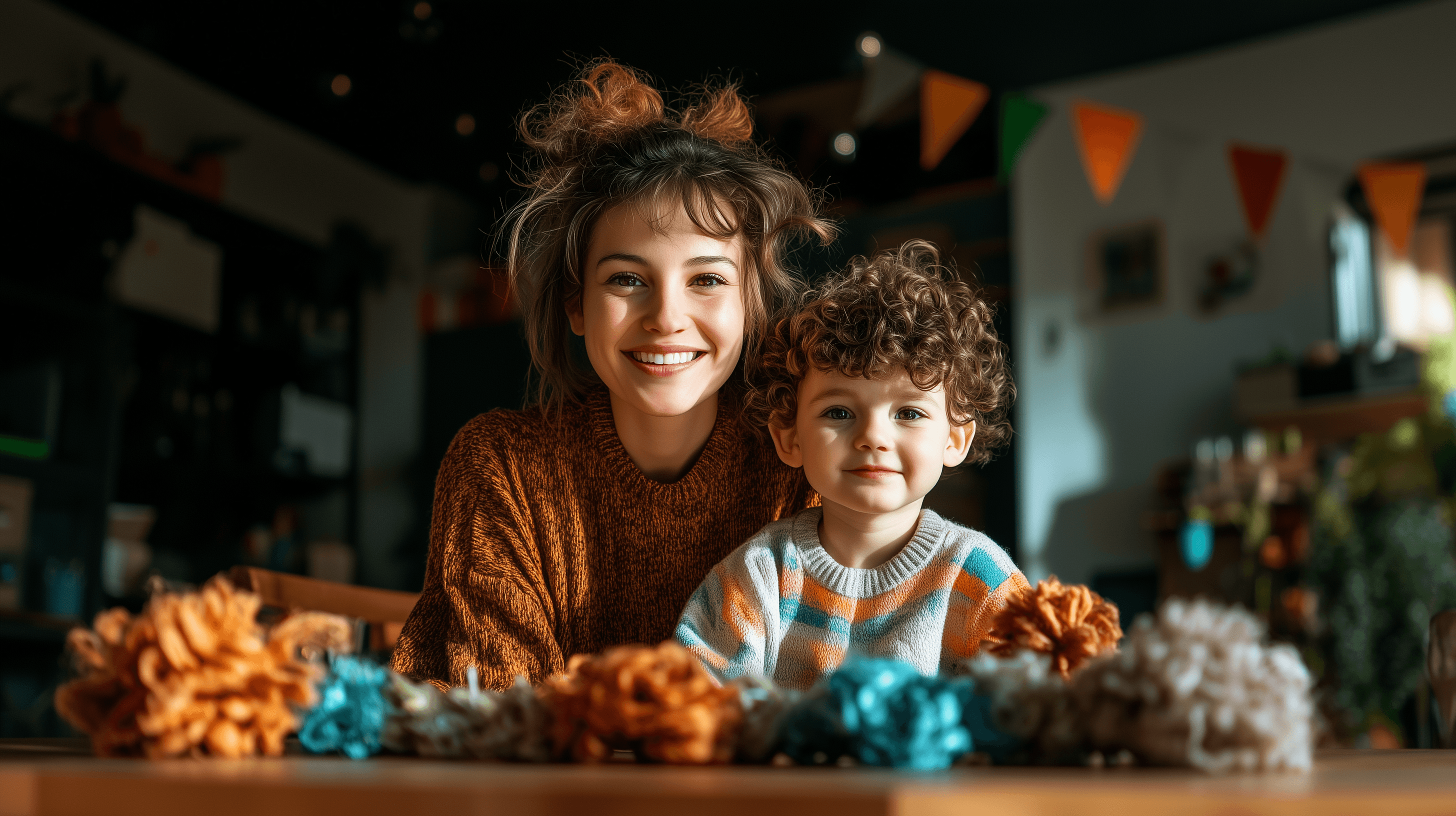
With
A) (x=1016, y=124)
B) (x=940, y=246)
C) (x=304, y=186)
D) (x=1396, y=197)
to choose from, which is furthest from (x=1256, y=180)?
A: (x=304, y=186)

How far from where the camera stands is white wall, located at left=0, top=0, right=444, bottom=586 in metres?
3.43

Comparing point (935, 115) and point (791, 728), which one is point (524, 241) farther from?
point (935, 115)

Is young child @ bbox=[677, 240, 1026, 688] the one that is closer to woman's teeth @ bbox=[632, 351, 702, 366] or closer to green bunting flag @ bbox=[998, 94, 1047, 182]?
woman's teeth @ bbox=[632, 351, 702, 366]

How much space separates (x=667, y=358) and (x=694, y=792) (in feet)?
2.12

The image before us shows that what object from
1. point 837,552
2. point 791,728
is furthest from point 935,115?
point 791,728

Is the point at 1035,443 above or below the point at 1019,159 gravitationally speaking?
below

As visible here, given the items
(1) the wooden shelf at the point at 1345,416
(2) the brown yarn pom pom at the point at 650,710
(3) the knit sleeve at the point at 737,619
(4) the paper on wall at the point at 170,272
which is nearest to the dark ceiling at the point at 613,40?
(4) the paper on wall at the point at 170,272

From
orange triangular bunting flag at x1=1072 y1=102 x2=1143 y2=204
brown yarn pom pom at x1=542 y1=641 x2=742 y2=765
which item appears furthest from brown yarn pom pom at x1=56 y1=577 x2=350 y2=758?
orange triangular bunting flag at x1=1072 y1=102 x2=1143 y2=204

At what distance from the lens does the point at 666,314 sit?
89 centimetres

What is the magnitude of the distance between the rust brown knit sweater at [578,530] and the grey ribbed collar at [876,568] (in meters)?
0.16

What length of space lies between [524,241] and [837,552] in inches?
18.8

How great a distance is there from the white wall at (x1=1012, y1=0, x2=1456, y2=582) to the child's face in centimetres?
Result: 312

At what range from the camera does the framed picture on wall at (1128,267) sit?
12.8 ft

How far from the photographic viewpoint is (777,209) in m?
0.99
